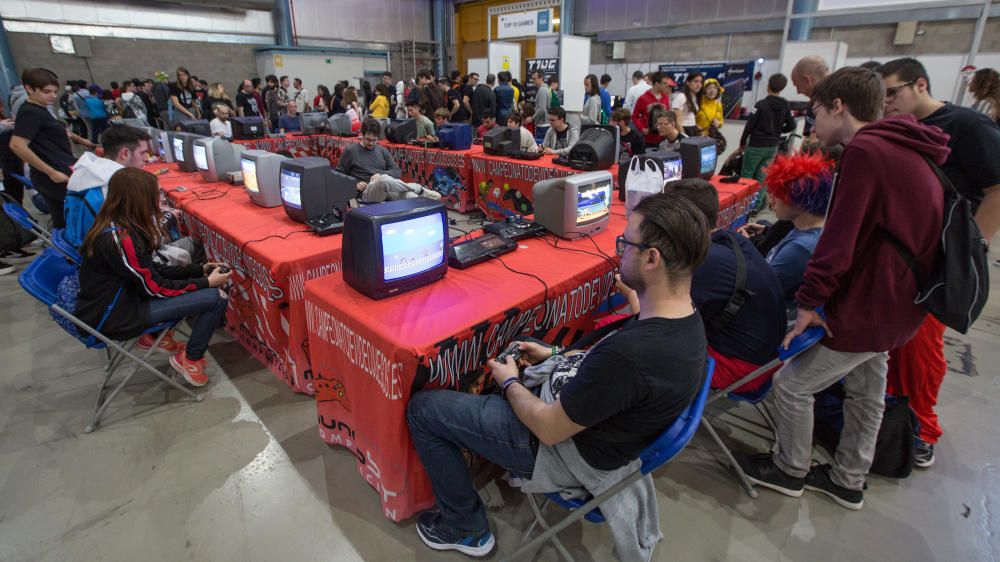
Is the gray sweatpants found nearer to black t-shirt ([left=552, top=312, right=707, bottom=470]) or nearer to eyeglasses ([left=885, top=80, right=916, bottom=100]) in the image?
black t-shirt ([left=552, top=312, right=707, bottom=470])

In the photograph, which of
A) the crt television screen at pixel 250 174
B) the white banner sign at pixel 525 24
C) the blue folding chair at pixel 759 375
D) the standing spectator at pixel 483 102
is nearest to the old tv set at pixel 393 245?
the blue folding chair at pixel 759 375

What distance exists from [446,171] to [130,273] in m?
4.04

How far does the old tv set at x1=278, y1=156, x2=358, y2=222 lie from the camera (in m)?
2.81

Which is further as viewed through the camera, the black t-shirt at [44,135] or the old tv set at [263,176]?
the black t-shirt at [44,135]

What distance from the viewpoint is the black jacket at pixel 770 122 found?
525cm

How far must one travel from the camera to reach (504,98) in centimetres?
861

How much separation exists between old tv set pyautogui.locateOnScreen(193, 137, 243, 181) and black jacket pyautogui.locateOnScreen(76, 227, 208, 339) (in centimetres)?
197

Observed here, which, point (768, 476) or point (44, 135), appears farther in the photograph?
point (44, 135)

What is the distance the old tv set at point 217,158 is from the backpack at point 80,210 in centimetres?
135

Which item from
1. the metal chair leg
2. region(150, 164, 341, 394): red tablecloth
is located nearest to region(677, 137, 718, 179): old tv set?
the metal chair leg

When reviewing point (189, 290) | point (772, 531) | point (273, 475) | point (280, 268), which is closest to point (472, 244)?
point (280, 268)

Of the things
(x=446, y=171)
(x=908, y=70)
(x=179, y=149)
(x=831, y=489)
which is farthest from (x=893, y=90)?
(x=179, y=149)

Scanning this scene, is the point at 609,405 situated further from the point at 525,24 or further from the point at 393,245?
the point at 525,24

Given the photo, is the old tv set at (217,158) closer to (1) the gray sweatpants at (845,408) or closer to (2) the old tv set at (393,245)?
(2) the old tv set at (393,245)
